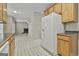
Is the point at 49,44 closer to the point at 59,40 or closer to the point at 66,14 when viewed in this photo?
the point at 59,40

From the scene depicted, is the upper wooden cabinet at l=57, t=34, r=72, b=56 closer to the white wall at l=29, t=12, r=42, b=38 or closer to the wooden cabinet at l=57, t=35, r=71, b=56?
the wooden cabinet at l=57, t=35, r=71, b=56

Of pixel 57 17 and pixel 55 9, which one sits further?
pixel 55 9

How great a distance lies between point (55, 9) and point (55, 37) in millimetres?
888

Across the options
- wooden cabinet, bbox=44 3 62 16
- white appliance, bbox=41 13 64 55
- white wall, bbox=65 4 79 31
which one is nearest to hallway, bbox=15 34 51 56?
white appliance, bbox=41 13 64 55

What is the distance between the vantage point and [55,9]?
460cm

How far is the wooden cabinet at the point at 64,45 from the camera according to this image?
3.40 metres

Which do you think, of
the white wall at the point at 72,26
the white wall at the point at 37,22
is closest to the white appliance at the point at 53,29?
the white wall at the point at 72,26

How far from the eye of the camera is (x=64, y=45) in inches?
142

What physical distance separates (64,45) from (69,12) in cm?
84

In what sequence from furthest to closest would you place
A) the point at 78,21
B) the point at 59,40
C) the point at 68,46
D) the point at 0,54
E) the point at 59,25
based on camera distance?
1. the point at 59,25
2. the point at 59,40
3. the point at 78,21
4. the point at 68,46
5. the point at 0,54

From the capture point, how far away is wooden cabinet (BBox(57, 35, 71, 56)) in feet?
11.2

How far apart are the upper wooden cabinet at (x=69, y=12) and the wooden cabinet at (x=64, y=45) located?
0.49m

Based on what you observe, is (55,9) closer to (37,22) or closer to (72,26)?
(72,26)

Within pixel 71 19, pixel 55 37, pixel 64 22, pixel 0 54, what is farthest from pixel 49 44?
pixel 0 54
